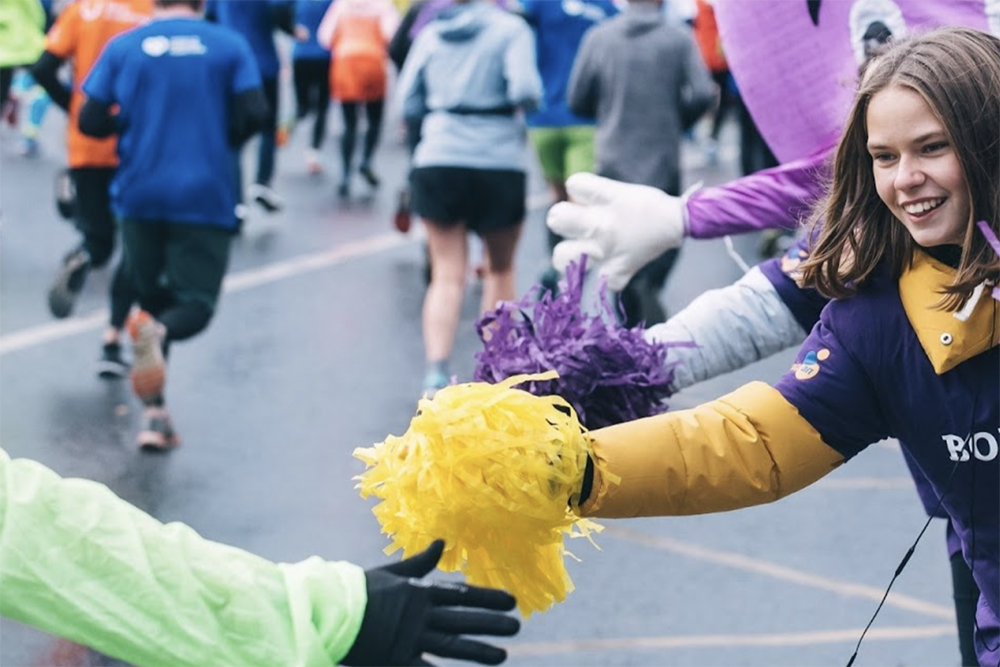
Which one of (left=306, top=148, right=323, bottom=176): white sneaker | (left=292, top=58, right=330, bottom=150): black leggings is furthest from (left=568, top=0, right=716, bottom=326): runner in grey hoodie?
(left=306, top=148, right=323, bottom=176): white sneaker

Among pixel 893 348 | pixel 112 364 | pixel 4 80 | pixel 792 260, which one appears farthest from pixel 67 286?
pixel 893 348

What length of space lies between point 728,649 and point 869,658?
1.33 feet

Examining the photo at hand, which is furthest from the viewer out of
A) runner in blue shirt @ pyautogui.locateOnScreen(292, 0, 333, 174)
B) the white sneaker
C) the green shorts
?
the white sneaker

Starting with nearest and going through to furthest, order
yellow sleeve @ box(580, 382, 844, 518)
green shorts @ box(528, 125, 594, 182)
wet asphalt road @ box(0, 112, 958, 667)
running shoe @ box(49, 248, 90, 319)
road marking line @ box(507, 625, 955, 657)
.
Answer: yellow sleeve @ box(580, 382, 844, 518) < road marking line @ box(507, 625, 955, 657) < wet asphalt road @ box(0, 112, 958, 667) < running shoe @ box(49, 248, 90, 319) < green shorts @ box(528, 125, 594, 182)

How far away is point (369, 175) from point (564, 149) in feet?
13.8

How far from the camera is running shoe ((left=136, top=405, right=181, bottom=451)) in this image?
22.4 feet

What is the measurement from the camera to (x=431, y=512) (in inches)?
103

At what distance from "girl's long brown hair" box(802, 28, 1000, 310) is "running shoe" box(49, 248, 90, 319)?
599cm

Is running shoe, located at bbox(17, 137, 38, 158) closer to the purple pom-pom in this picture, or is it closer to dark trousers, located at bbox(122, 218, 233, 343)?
dark trousers, located at bbox(122, 218, 233, 343)

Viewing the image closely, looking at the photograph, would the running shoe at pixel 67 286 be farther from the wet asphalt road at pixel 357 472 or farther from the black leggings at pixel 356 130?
the black leggings at pixel 356 130

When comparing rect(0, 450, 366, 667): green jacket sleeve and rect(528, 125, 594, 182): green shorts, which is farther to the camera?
rect(528, 125, 594, 182): green shorts

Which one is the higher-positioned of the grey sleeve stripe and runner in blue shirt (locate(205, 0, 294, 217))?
the grey sleeve stripe

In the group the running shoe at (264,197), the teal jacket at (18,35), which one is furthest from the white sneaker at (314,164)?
the teal jacket at (18,35)

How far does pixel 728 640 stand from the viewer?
17.0 feet
